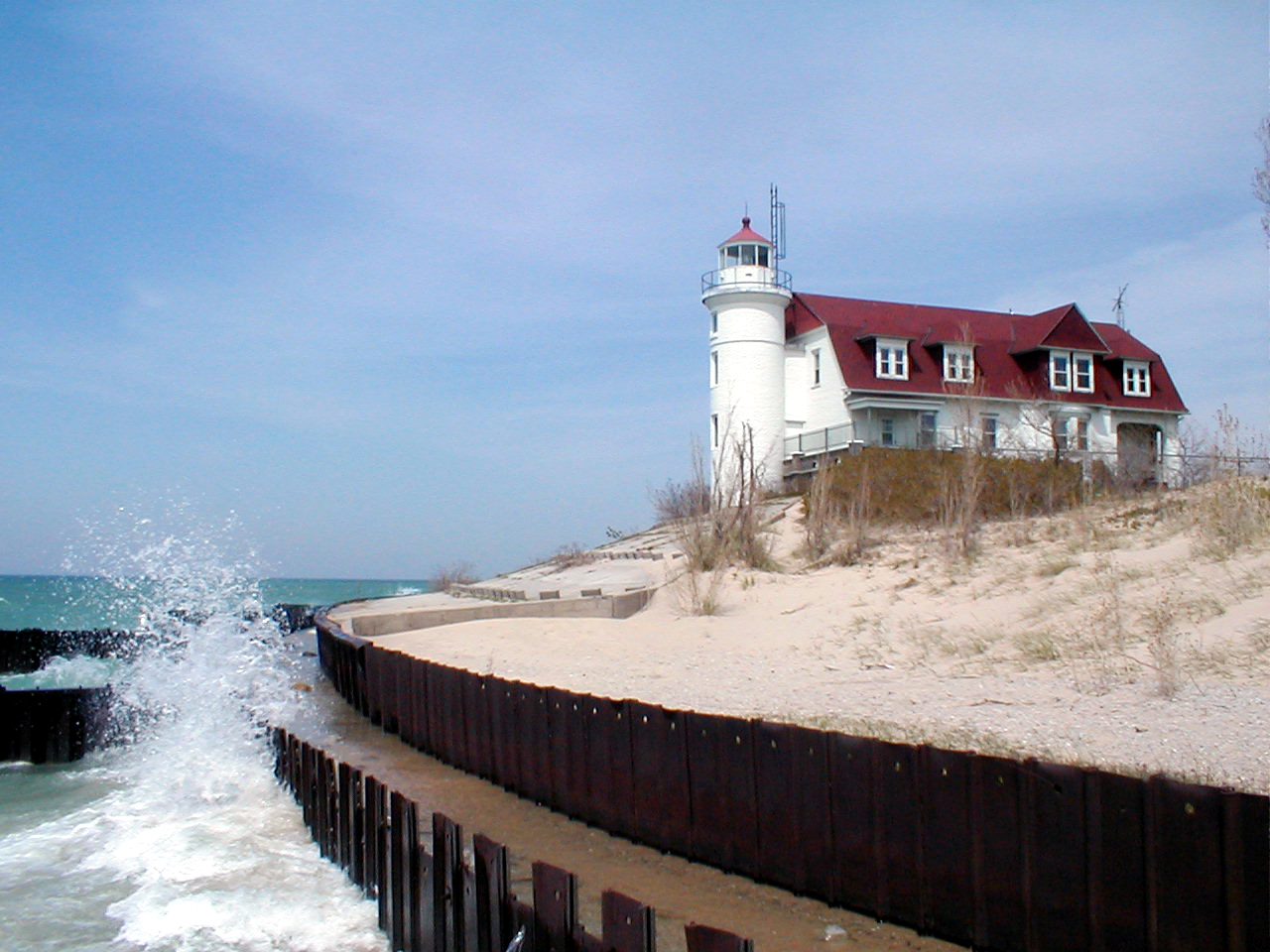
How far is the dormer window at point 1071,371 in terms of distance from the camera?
4366 cm

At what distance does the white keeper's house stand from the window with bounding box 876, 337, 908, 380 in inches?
1.9

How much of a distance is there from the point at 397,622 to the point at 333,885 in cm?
1461

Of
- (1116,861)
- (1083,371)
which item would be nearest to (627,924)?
(1116,861)

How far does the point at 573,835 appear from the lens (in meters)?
9.22

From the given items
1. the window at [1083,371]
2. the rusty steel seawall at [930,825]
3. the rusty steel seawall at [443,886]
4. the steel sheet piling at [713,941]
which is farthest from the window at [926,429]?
the steel sheet piling at [713,941]

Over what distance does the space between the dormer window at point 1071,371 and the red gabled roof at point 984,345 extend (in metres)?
0.27

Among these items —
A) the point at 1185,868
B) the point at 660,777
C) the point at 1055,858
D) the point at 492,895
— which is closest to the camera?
the point at 1185,868

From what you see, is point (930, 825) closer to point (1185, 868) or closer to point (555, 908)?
point (1185, 868)

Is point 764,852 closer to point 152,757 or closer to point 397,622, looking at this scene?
point 152,757

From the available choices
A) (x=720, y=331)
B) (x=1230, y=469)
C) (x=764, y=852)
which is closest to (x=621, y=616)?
(x=1230, y=469)

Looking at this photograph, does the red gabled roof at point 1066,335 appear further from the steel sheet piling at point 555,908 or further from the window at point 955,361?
the steel sheet piling at point 555,908

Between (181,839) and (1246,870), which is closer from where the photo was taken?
(1246,870)

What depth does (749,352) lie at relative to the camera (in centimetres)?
4284

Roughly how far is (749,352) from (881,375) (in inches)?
198
